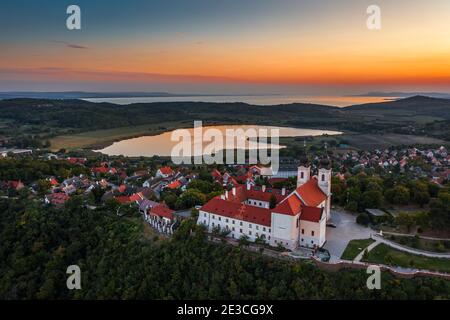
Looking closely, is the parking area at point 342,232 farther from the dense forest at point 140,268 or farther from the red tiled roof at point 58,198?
the red tiled roof at point 58,198

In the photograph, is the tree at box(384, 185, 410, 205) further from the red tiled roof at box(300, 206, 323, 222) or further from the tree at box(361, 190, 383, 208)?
the red tiled roof at box(300, 206, 323, 222)

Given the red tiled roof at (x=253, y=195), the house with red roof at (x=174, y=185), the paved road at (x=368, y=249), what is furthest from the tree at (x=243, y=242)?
the house with red roof at (x=174, y=185)

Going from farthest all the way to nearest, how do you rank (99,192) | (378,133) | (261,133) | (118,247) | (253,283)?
(261,133) → (378,133) → (99,192) → (118,247) → (253,283)

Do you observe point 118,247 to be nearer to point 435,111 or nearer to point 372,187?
point 372,187

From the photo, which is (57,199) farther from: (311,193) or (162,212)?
(311,193)

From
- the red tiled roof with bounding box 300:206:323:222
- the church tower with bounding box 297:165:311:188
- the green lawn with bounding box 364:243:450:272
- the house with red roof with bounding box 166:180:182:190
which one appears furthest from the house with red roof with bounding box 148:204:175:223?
the green lawn with bounding box 364:243:450:272

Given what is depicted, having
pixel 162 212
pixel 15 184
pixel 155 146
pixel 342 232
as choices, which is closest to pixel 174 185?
pixel 162 212

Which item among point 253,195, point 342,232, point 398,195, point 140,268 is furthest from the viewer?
point 398,195
